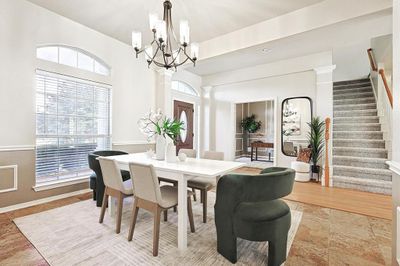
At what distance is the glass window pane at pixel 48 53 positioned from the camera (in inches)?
118

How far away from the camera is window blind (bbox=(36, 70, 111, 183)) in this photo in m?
3.03

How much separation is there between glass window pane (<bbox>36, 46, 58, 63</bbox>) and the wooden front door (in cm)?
298

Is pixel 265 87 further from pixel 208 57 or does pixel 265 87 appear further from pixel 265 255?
pixel 265 255

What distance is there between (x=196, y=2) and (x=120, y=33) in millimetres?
1762

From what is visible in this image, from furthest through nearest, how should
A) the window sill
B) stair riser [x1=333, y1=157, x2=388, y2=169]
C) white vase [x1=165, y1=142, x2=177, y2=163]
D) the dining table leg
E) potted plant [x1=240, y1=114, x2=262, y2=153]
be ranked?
potted plant [x1=240, y1=114, x2=262, y2=153] → stair riser [x1=333, y1=157, x2=388, y2=169] → the window sill → white vase [x1=165, y1=142, x2=177, y2=163] → the dining table leg

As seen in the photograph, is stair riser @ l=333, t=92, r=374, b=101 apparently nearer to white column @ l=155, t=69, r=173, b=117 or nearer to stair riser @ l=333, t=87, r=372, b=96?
stair riser @ l=333, t=87, r=372, b=96

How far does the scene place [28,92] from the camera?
2838 millimetres

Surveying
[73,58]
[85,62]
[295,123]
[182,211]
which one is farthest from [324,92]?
[73,58]

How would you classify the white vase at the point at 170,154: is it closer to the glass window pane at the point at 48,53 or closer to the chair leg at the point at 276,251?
the chair leg at the point at 276,251

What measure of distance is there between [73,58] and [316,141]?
512 cm

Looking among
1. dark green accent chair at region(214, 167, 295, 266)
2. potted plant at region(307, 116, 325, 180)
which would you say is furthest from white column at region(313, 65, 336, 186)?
dark green accent chair at region(214, 167, 295, 266)

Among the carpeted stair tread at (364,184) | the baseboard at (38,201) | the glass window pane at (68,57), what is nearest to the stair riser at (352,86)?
the carpeted stair tread at (364,184)

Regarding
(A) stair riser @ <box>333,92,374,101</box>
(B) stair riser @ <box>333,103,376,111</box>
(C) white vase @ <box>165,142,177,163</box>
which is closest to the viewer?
(C) white vase @ <box>165,142,177,163</box>

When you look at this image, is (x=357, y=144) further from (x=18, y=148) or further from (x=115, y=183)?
(x=18, y=148)
